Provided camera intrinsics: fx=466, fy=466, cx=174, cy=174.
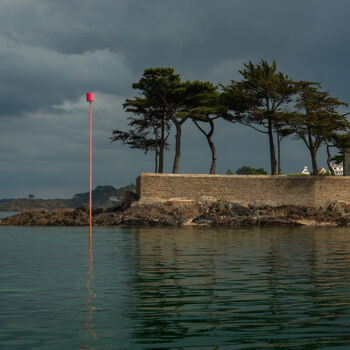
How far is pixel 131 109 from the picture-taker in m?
51.3

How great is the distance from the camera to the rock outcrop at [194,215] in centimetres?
4388

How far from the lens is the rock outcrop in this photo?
43875 mm

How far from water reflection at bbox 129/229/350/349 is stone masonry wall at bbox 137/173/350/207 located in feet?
102

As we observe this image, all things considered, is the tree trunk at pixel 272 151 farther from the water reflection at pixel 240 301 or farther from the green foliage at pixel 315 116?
the water reflection at pixel 240 301

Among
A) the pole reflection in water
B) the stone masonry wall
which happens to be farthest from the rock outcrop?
the pole reflection in water

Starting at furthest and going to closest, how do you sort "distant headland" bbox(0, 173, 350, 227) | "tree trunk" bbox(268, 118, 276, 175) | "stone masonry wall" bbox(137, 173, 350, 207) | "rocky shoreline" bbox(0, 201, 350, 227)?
"tree trunk" bbox(268, 118, 276, 175), "stone masonry wall" bbox(137, 173, 350, 207), "distant headland" bbox(0, 173, 350, 227), "rocky shoreline" bbox(0, 201, 350, 227)

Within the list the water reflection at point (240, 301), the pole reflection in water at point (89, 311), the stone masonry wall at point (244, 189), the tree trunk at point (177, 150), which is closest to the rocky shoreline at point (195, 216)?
the stone masonry wall at point (244, 189)

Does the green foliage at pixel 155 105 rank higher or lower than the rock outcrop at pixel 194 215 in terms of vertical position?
higher

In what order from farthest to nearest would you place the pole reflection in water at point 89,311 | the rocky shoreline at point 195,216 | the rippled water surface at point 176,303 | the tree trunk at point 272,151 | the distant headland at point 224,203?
the tree trunk at point 272,151 < the distant headland at point 224,203 < the rocky shoreline at point 195,216 < the pole reflection in water at point 89,311 < the rippled water surface at point 176,303

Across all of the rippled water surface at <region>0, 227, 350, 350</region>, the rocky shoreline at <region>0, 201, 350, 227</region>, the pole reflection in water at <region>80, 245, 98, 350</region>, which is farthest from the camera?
the rocky shoreline at <region>0, 201, 350, 227</region>

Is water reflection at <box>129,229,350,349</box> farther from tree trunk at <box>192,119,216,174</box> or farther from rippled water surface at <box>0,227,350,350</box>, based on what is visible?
tree trunk at <box>192,119,216,174</box>

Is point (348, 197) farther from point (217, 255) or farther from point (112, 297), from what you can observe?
point (112, 297)

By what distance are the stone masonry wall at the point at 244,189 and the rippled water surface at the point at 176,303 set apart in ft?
102

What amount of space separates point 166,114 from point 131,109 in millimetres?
3890
